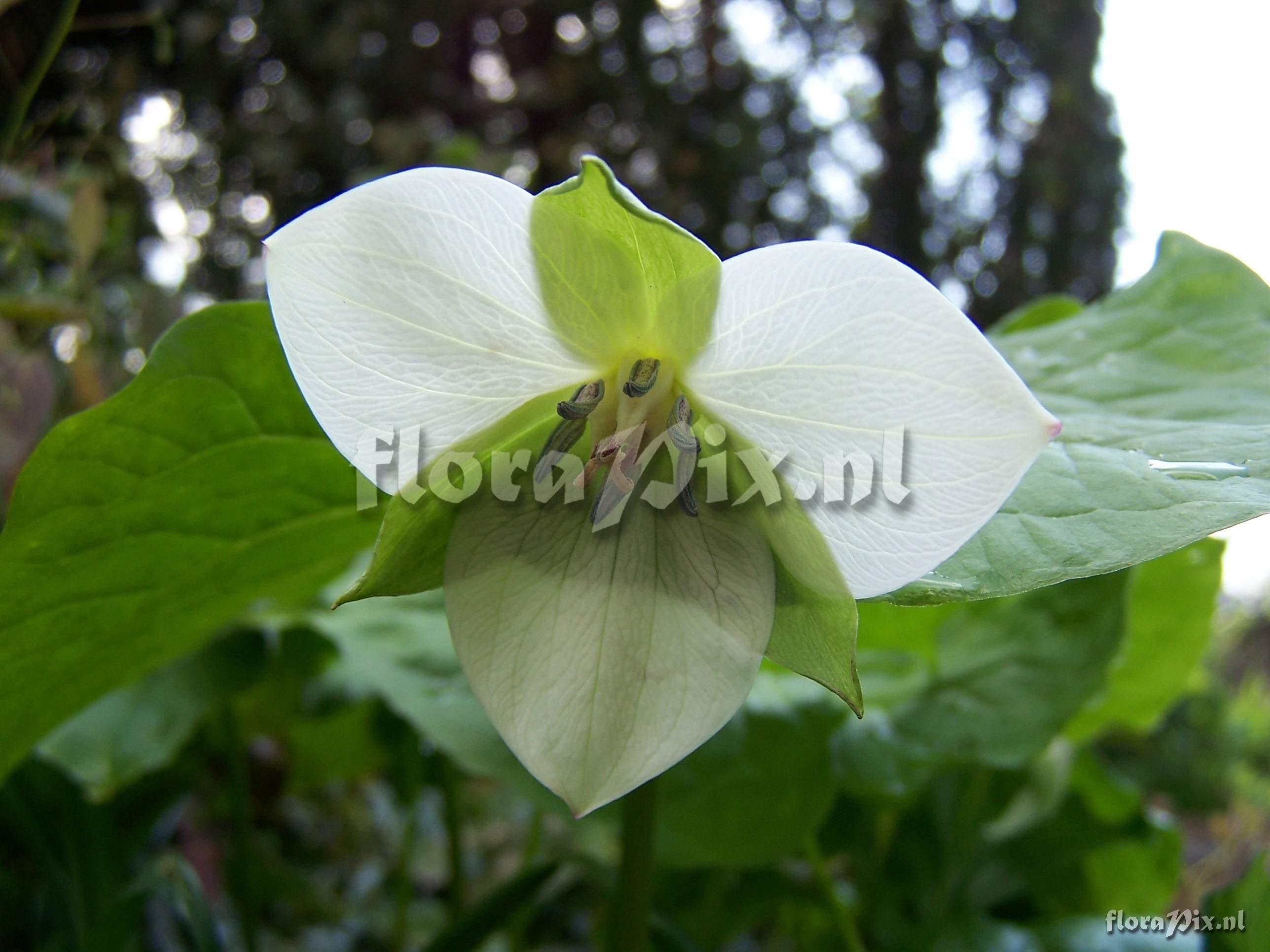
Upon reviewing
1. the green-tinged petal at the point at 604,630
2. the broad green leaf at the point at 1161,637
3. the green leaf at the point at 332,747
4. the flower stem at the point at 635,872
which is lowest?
the green leaf at the point at 332,747

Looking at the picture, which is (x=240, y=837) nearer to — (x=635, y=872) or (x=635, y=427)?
(x=635, y=872)

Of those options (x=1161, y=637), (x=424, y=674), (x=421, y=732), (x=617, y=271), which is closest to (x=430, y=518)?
(x=617, y=271)

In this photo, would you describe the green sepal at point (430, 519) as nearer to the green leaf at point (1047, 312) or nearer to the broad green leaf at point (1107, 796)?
the green leaf at point (1047, 312)

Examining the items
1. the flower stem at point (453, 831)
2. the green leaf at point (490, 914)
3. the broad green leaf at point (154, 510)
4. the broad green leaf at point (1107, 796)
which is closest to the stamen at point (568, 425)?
the broad green leaf at point (154, 510)

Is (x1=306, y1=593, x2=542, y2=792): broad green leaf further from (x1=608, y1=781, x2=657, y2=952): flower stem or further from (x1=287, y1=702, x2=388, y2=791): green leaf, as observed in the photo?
(x1=287, y1=702, x2=388, y2=791): green leaf

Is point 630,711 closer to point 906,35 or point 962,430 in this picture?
point 962,430

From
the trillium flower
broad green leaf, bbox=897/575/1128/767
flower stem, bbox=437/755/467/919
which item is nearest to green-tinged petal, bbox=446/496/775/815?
the trillium flower

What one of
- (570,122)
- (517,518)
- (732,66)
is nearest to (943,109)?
(732,66)
